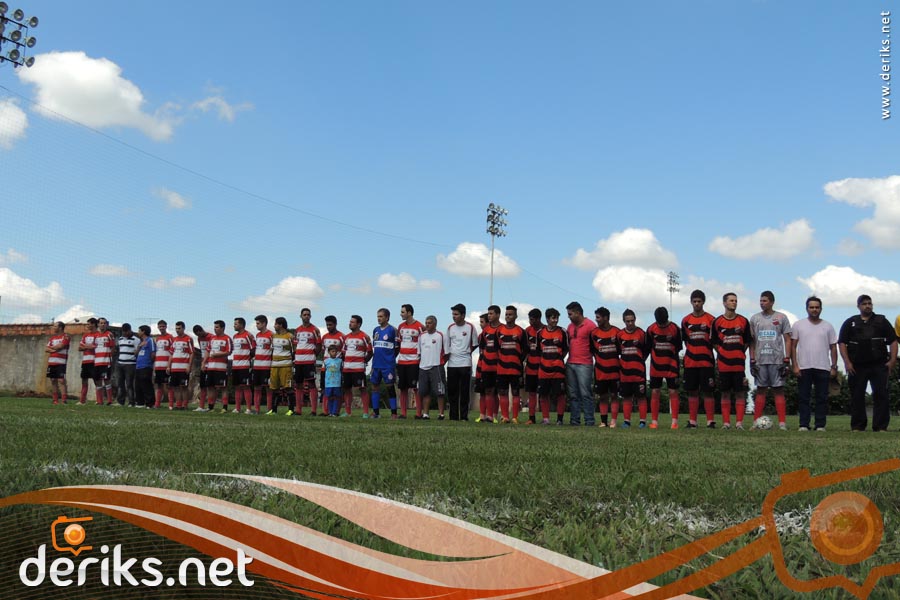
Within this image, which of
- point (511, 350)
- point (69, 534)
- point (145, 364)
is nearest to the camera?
point (69, 534)

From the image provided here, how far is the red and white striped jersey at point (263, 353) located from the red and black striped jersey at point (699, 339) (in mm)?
7248

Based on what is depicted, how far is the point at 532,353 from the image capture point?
39.0 feet

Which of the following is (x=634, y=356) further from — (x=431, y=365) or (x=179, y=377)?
(x=179, y=377)

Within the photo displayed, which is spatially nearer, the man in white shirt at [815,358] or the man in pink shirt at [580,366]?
the man in white shirt at [815,358]

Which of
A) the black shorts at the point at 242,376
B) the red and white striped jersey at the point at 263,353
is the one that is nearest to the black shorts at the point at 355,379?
the red and white striped jersey at the point at 263,353

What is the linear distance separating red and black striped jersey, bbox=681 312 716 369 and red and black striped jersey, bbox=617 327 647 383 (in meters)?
0.58

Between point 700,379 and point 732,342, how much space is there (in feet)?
2.30

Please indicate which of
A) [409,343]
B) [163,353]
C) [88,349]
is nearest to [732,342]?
[409,343]

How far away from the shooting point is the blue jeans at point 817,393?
1052 cm

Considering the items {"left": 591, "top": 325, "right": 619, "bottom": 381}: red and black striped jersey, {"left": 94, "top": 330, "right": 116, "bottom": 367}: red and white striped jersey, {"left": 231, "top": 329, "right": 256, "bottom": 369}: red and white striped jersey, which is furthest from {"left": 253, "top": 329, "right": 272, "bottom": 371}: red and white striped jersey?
{"left": 591, "top": 325, "right": 619, "bottom": 381}: red and black striped jersey

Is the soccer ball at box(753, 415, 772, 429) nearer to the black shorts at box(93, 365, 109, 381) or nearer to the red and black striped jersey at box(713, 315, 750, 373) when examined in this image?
the red and black striped jersey at box(713, 315, 750, 373)

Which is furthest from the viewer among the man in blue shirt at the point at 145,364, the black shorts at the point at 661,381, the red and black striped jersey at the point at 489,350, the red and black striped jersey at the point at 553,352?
the man in blue shirt at the point at 145,364

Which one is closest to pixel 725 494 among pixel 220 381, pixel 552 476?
pixel 552 476

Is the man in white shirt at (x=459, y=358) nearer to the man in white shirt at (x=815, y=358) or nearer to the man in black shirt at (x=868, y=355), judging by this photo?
the man in white shirt at (x=815, y=358)
